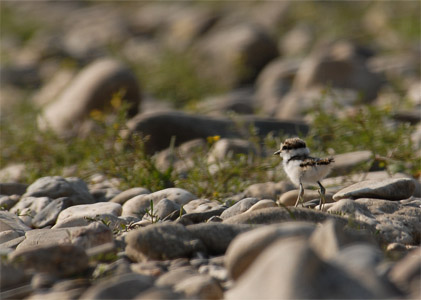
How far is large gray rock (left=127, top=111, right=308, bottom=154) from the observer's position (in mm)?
7715

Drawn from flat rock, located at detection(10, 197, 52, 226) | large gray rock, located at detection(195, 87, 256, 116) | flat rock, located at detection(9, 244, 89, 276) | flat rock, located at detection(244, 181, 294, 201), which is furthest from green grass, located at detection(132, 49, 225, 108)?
flat rock, located at detection(9, 244, 89, 276)

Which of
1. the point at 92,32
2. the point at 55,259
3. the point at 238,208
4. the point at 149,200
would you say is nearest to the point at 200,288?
the point at 55,259

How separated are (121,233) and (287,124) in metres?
4.41

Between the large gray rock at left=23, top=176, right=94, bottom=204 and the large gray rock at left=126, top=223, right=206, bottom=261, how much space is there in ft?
7.01

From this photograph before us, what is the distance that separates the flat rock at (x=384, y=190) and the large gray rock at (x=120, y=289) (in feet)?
7.64

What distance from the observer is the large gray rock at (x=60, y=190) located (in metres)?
5.86

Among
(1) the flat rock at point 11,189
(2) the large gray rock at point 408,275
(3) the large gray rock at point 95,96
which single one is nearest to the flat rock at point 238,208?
(2) the large gray rock at point 408,275

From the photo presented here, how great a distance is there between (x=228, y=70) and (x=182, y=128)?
6.60 metres

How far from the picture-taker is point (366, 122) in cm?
732

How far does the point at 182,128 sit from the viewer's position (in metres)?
7.88

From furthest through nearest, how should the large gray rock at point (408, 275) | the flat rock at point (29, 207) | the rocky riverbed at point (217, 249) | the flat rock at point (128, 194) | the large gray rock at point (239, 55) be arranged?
the large gray rock at point (239, 55), the flat rock at point (128, 194), the flat rock at point (29, 207), the large gray rock at point (408, 275), the rocky riverbed at point (217, 249)

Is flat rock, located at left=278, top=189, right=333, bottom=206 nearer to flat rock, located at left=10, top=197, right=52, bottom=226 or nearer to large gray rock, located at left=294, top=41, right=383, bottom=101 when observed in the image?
flat rock, located at left=10, top=197, right=52, bottom=226

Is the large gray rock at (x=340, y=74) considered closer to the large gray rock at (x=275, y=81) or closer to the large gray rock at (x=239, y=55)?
the large gray rock at (x=275, y=81)

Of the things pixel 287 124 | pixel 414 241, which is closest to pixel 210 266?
pixel 414 241
